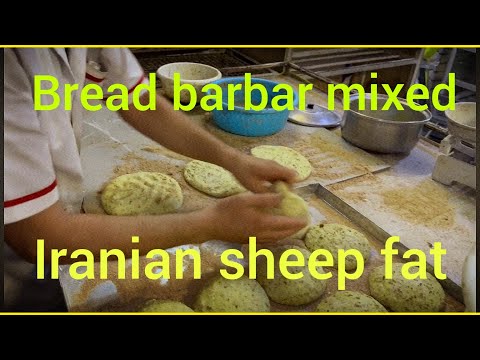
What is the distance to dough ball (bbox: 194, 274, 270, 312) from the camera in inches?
57.7

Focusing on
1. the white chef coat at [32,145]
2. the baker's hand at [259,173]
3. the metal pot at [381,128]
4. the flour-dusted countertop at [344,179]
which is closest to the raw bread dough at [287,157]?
the flour-dusted countertop at [344,179]

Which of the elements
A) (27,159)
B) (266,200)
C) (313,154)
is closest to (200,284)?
(266,200)

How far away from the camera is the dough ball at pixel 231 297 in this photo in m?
1.47

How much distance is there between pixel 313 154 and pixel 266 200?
41.7 inches

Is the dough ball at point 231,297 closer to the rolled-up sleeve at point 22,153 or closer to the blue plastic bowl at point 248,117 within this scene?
the rolled-up sleeve at point 22,153

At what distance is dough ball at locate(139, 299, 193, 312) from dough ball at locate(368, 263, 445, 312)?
0.69m

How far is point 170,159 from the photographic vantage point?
2.25 m

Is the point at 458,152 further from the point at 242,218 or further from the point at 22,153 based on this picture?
the point at 22,153

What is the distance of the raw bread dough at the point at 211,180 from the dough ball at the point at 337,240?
1.37 ft

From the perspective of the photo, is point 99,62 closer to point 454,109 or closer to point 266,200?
point 266,200

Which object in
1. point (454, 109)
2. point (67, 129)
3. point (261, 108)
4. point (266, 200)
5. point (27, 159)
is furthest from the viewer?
point (261, 108)

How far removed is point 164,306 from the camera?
→ 1.42 metres

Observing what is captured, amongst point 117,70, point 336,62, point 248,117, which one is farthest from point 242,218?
point 336,62

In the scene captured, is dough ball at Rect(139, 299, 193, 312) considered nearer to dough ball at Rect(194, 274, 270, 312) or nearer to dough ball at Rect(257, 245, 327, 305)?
dough ball at Rect(194, 274, 270, 312)
